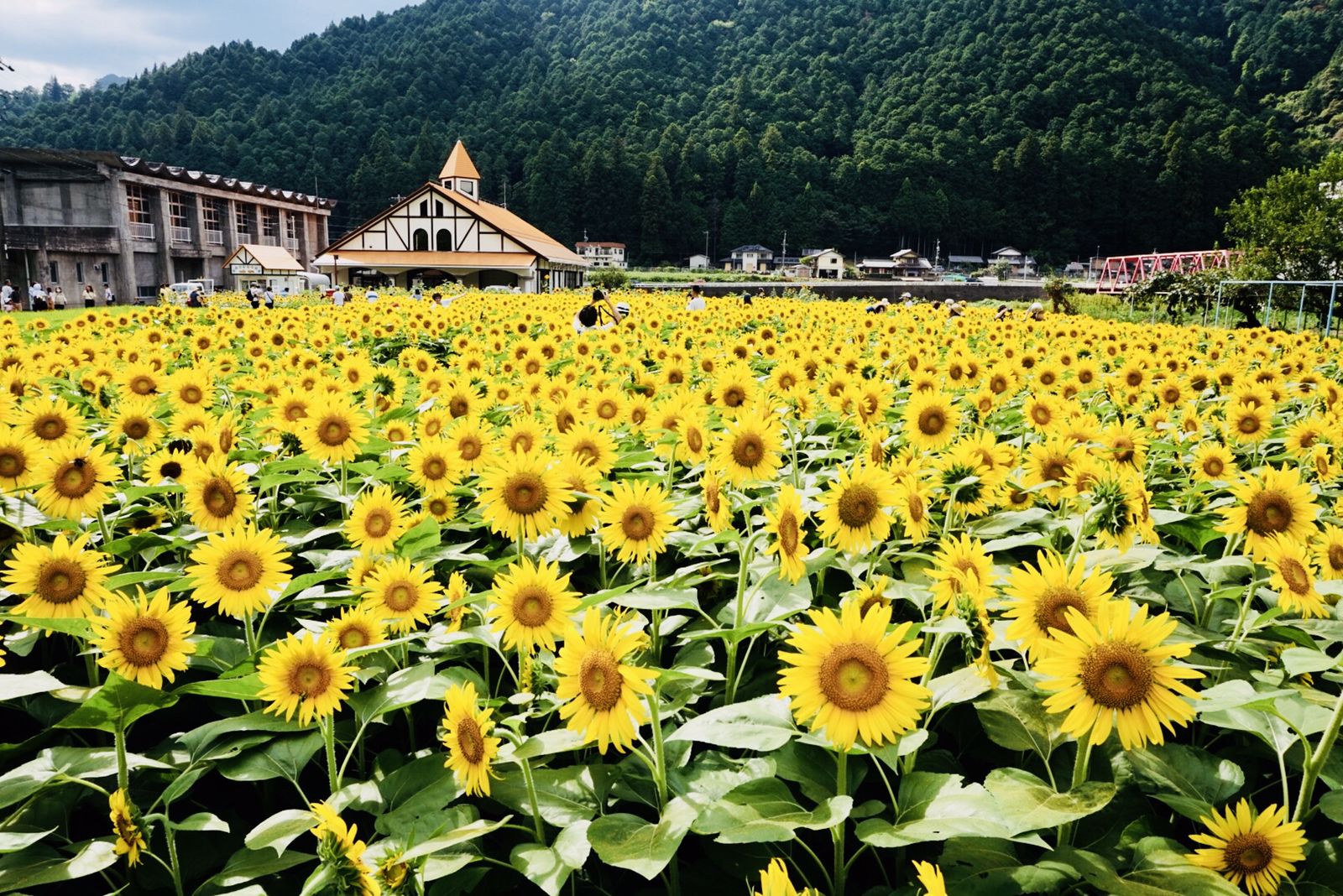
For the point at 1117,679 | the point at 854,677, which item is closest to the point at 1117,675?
the point at 1117,679

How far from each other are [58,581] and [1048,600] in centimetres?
201

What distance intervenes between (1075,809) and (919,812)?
0.78 feet

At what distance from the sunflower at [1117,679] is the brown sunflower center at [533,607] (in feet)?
2.90

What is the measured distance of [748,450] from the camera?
7.73ft

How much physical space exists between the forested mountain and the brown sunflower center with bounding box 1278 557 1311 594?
99.2 metres

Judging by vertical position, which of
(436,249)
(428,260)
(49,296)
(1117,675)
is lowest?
(1117,675)

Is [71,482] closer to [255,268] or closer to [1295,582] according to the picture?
[1295,582]

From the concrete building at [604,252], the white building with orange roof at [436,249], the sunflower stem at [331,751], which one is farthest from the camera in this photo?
the concrete building at [604,252]

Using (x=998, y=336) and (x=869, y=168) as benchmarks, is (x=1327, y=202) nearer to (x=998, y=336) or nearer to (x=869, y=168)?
(x=998, y=336)

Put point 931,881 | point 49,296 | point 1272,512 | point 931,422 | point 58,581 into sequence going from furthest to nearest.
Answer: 1. point 49,296
2. point 931,422
3. point 1272,512
4. point 58,581
5. point 931,881

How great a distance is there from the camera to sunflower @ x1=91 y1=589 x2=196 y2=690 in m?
1.66

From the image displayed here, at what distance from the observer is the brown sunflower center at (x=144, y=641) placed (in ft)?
5.48

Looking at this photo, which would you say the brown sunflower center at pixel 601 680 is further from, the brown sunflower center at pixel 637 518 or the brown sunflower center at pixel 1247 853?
the brown sunflower center at pixel 1247 853

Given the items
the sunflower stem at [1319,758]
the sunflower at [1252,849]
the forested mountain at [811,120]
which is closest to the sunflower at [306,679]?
the sunflower at [1252,849]
